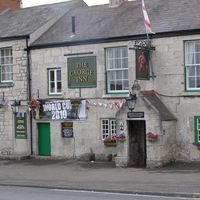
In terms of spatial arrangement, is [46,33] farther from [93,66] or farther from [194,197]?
[194,197]

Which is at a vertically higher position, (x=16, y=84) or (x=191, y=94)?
(x=16, y=84)

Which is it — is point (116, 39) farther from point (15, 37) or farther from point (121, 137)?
point (15, 37)

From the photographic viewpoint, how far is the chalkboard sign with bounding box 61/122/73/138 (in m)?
27.6

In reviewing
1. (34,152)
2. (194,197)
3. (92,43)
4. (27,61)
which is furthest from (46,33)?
(194,197)

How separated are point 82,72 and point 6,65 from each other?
498cm

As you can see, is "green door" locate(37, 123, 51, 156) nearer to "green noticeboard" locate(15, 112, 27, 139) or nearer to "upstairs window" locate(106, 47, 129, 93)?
"green noticeboard" locate(15, 112, 27, 139)

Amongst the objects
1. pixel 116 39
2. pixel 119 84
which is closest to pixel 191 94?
pixel 119 84

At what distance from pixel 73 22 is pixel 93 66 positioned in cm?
296

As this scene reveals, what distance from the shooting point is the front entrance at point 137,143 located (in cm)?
2442

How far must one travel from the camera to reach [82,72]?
27250mm

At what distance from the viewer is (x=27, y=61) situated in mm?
29266

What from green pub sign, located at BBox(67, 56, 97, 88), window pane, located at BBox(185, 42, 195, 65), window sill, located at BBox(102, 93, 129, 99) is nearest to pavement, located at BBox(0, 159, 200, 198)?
window sill, located at BBox(102, 93, 129, 99)

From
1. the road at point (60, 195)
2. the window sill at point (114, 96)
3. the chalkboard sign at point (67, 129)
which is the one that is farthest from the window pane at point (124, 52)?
the road at point (60, 195)

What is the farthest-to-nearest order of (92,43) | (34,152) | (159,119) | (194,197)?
(34,152)
(92,43)
(159,119)
(194,197)
